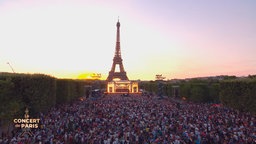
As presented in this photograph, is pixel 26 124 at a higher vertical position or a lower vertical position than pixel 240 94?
lower

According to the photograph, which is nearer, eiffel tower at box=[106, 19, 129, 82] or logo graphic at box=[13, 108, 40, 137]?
logo graphic at box=[13, 108, 40, 137]

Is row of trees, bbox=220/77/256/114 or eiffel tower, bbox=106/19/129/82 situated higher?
eiffel tower, bbox=106/19/129/82

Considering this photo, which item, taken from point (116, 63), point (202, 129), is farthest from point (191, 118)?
point (116, 63)

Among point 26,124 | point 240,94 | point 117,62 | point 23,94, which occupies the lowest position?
point 26,124

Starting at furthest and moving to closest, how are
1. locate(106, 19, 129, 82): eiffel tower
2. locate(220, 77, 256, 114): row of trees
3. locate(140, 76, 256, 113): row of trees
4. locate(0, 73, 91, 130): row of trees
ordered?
locate(106, 19, 129, 82): eiffel tower, locate(140, 76, 256, 113): row of trees, locate(220, 77, 256, 114): row of trees, locate(0, 73, 91, 130): row of trees

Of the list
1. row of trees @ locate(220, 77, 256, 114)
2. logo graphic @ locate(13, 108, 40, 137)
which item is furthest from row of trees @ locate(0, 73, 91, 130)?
row of trees @ locate(220, 77, 256, 114)

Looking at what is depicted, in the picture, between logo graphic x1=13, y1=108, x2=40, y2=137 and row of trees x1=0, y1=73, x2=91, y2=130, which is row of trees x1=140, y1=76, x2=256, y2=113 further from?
row of trees x1=0, y1=73, x2=91, y2=130

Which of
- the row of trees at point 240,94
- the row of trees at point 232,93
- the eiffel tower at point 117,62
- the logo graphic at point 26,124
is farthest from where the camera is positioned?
the eiffel tower at point 117,62

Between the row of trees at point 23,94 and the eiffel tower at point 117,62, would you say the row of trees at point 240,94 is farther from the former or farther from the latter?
the eiffel tower at point 117,62

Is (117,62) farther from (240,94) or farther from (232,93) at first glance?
(240,94)

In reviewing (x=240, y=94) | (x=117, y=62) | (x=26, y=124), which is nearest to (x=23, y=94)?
(x=26, y=124)

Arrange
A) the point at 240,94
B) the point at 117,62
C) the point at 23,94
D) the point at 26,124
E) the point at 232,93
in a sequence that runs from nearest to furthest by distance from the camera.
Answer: the point at 26,124
the point at 23,94
the point at 240,94
the point at 232,93
the point at 117,62

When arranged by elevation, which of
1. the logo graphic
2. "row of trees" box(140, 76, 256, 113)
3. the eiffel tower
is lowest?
the logo graphic

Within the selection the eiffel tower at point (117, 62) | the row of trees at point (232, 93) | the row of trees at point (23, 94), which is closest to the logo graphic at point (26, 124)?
the row of trees at point (23, 94)
